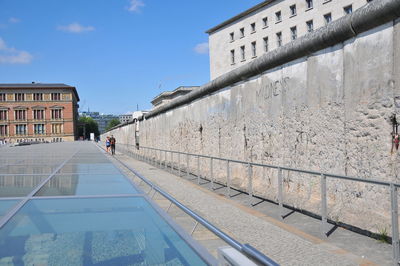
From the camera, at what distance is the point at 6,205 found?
4.32 metres

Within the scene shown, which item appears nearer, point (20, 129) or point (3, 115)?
point (3, 115)

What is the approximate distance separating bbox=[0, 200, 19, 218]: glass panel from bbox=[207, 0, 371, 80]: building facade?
145ft

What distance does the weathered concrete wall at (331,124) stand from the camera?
5582mm

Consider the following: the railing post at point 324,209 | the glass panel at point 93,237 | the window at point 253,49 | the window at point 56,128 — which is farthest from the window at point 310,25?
the window at point 56,128

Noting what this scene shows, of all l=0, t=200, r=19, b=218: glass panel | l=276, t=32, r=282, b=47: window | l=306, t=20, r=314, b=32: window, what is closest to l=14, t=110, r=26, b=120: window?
l=276, t=32, r=282, b=47: window

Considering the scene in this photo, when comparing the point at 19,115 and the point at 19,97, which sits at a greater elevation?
the point at 19,97

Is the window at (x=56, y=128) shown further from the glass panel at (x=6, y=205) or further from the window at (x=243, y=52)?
the glass panel at (x=6, y=205)

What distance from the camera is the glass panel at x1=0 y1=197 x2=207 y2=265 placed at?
2676 millimetres

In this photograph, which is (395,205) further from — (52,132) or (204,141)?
(52,132)

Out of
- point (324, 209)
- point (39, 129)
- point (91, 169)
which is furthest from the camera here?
point (39, 129)

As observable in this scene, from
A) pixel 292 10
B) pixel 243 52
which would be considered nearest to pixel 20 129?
pixel 243 52

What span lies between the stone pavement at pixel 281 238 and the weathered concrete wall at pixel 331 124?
408 mm

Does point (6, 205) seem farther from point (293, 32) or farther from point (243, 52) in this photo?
point (243, 52)

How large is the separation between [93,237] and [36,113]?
11987 cm
